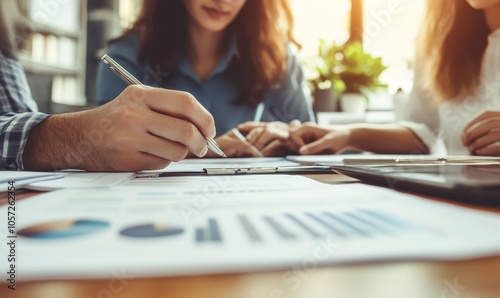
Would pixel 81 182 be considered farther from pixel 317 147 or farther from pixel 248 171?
pixel 317 147

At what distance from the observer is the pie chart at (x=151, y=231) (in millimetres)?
172

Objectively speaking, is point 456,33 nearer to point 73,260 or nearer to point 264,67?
point 264,67

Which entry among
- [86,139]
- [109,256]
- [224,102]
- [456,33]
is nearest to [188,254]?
[109,256]

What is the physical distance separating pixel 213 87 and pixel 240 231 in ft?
3.19

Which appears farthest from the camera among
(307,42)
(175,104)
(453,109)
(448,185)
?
(307,42)

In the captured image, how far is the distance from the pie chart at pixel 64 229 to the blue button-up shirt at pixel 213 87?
88cm

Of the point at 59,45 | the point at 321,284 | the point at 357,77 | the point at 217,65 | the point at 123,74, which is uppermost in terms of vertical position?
the point at 59,45

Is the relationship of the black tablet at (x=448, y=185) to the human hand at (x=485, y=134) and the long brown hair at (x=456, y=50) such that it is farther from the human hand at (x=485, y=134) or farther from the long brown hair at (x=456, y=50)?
the long brown hair at (x=456, y=50)

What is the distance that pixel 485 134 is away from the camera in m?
0.69

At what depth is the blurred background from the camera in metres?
2.11

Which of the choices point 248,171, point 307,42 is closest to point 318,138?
point 248,171

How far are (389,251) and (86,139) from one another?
15.6 inches

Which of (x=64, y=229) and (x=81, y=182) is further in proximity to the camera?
(x=81, y=182)

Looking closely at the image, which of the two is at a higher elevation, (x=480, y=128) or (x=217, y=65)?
(x=217, y=65)
